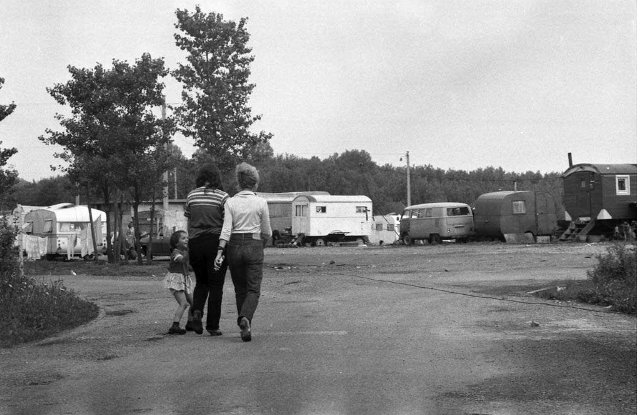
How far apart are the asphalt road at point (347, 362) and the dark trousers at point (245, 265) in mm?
475

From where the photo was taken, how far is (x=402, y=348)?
331 inches

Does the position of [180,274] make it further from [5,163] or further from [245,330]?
[5,163]

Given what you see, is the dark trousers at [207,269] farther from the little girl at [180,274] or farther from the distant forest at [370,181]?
the distant forest at [370,181]

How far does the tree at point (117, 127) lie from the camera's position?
2789 cm

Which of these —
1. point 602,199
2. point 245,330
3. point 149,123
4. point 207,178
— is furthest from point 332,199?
point 245,330

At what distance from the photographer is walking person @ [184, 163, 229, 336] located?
10.1m

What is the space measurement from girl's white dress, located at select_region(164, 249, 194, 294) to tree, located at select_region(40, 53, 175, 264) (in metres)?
17.5

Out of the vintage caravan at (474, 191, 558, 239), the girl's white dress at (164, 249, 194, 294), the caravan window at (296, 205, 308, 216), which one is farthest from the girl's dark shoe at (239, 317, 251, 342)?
the caravan window at (296, 205, 308, 216)

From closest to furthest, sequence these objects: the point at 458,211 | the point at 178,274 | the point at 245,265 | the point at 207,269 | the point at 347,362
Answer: the point at 347,362 < the point at 245,265 < the point at 207,269 < the point at 178,274 < the point at 458,211

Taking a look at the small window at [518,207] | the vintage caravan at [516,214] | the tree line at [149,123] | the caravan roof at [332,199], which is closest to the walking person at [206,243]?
the tree line at [149,123]

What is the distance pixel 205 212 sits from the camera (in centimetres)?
1025

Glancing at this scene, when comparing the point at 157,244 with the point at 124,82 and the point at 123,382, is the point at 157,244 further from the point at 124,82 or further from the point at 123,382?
the point at 123,382

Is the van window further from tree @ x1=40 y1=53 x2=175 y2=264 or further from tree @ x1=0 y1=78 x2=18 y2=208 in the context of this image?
tree @ x1=0 y1=78 x2=18 y2=208

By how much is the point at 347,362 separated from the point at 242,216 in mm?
2679
